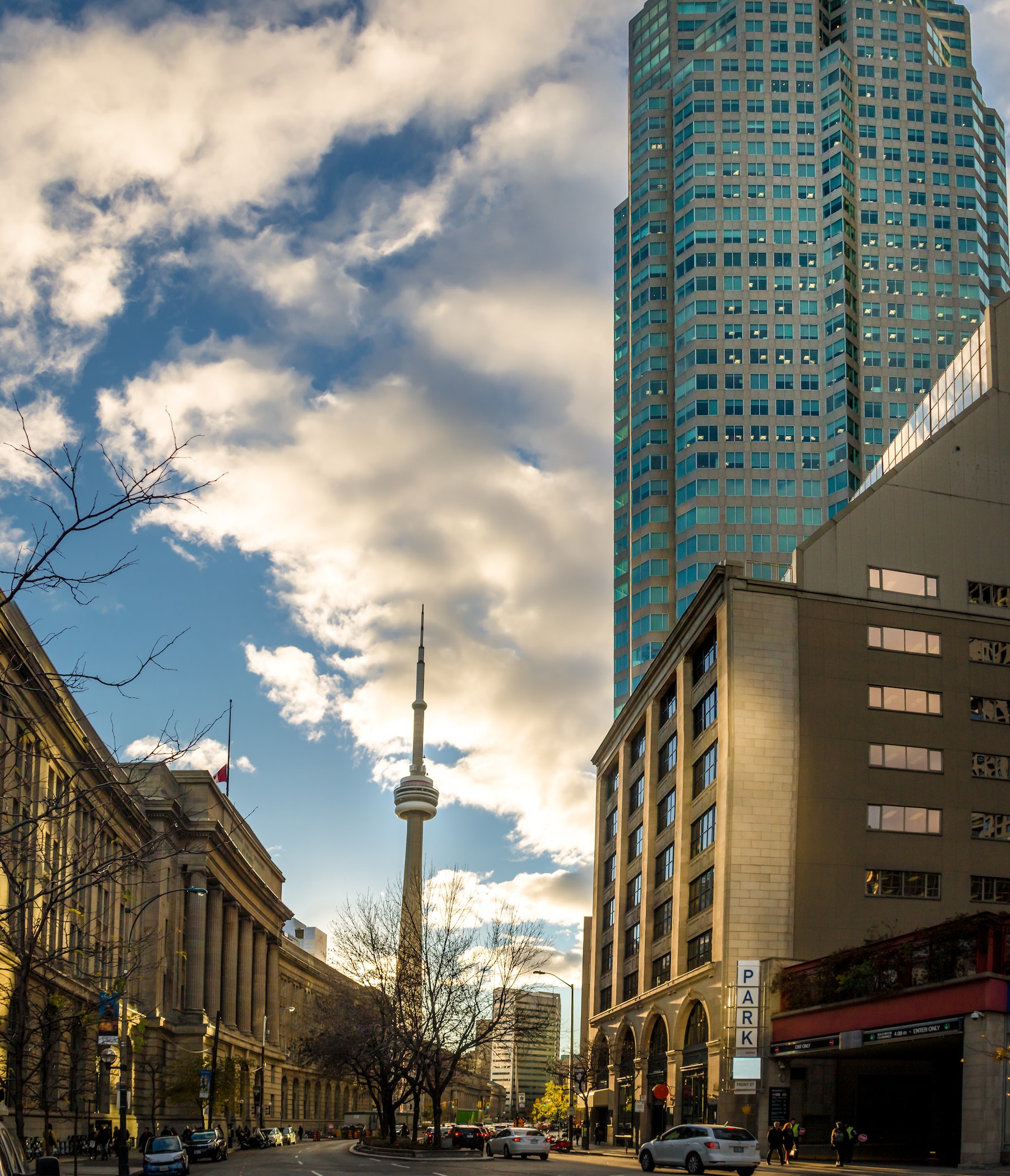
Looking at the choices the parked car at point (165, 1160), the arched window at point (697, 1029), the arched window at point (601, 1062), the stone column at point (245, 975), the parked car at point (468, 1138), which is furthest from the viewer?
the stone column at point (245, 975)

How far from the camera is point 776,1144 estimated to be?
48.9 meters

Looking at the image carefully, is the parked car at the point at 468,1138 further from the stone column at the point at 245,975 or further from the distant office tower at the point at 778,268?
the distant office tower at the point at 778,268

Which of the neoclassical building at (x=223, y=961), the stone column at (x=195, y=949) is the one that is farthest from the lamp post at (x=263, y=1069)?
the stone column at (x=195, y=949)

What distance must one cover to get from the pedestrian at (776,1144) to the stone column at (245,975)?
8352 cm

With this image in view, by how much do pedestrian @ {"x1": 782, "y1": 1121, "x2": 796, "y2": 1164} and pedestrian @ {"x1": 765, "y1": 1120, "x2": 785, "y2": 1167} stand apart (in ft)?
0.70

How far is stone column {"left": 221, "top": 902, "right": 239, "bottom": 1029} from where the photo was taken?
4643 inches

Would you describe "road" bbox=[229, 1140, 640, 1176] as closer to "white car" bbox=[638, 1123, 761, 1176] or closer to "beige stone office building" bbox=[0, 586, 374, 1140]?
"white car" bbox=[638, 1123, 761, 1176]

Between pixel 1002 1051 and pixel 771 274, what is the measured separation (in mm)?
111472

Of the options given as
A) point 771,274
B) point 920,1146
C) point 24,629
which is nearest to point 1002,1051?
point 920,1146

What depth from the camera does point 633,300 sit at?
148 m

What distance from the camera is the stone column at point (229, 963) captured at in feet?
387

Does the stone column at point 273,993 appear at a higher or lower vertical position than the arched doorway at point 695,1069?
lower

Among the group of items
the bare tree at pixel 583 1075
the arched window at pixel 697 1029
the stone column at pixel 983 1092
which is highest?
the stone column at pixel 983 1092

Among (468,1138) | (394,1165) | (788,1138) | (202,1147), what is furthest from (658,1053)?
(788,1138)
